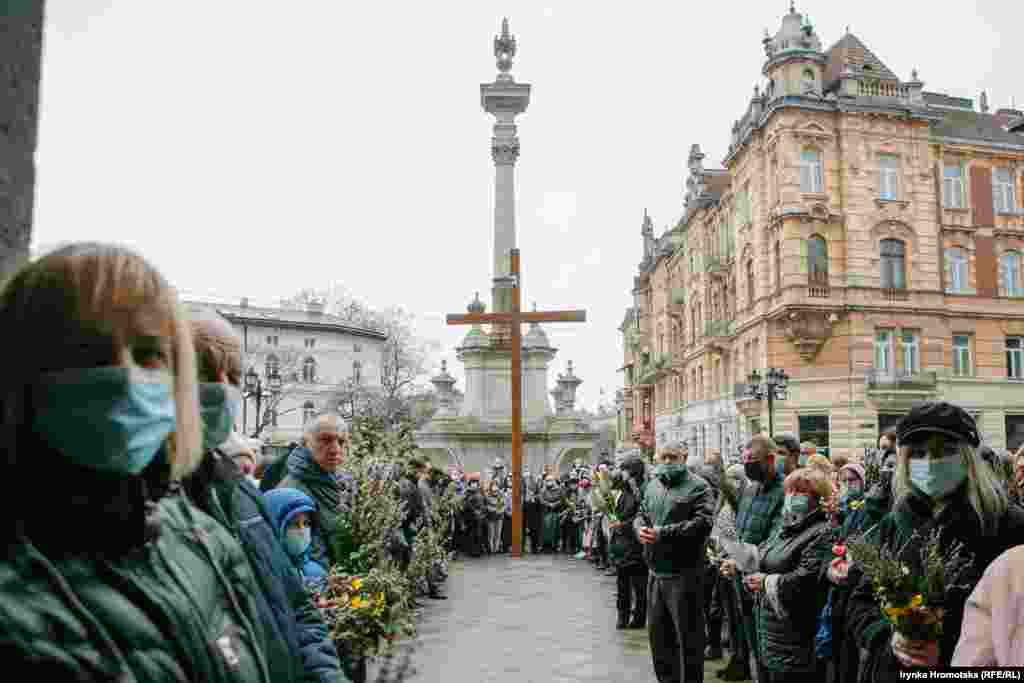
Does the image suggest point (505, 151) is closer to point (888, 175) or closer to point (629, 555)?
point (888, 175)

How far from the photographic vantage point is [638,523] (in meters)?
8.16

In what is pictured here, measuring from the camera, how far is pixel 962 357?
3844cm

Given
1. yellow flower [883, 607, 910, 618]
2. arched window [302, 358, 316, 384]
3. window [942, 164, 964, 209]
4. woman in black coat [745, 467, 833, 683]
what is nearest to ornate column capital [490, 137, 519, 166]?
window [942, 164, 964, 209]

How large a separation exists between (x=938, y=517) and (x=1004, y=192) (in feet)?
145

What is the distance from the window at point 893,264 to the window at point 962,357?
3.76 meters

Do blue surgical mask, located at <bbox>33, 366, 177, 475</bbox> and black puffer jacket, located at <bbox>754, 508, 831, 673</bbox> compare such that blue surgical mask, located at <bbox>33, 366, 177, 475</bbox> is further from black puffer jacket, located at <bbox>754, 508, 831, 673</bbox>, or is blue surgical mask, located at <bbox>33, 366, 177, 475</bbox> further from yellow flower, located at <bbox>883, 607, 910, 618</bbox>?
black puffer jacket, located at <bbox>754, 508, 831, 673</bbox>

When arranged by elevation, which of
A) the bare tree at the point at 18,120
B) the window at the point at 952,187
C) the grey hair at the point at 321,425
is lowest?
the grey hair at the point at 321,425

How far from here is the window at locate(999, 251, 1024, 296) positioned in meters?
39.7

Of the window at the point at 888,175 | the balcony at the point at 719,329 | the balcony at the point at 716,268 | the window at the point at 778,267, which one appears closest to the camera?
the window at the point at 778,267

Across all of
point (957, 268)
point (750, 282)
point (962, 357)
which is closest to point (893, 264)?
point (957, 268)

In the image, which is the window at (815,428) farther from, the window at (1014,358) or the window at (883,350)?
the window at (1014,358)

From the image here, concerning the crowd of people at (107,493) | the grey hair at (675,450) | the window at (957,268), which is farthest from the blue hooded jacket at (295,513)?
the window at (957,268)

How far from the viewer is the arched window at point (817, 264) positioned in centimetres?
3706

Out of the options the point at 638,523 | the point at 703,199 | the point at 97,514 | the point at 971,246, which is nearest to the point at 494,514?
the point at 638,523
